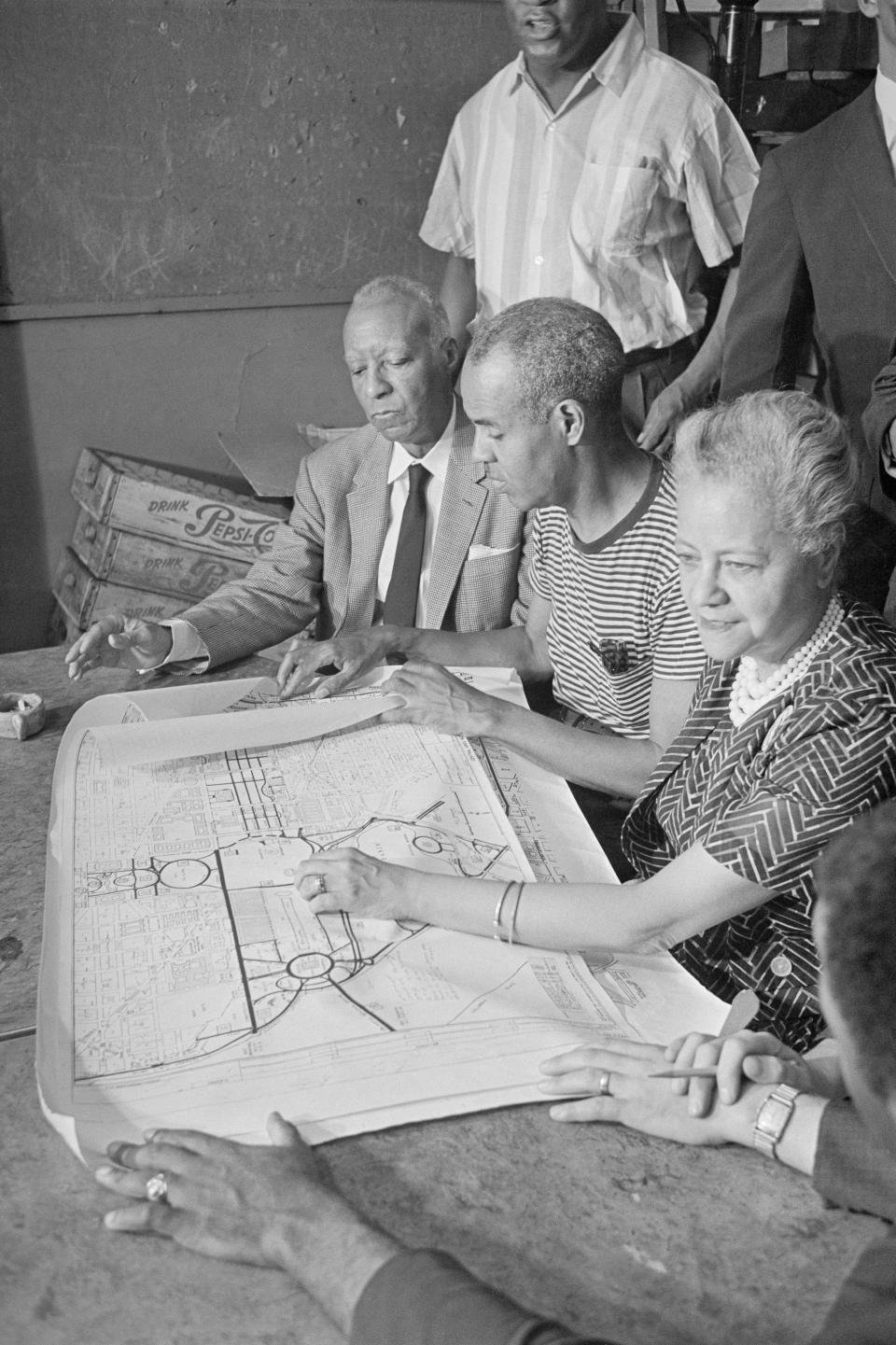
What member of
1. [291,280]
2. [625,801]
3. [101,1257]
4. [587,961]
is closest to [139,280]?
[291,280]

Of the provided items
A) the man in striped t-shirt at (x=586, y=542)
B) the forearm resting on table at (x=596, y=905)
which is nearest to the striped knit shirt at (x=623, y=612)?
the man in striped t-shirt at (x=586, y=542)

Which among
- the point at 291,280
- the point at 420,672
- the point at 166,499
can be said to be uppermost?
the point at 291,280

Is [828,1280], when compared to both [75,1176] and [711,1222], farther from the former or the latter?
[75,1176]

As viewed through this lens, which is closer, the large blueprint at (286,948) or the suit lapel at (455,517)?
the large blueprint at (286,948)

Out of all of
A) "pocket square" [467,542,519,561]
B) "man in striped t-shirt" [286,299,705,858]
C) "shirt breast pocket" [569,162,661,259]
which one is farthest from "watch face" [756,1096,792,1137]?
"shirt breast pocket" [569,162,661,259]

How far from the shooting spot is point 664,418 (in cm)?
279

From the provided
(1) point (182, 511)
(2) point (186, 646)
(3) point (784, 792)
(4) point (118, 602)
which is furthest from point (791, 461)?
(4) point (118, 602)

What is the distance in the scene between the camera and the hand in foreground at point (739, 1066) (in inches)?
44.8

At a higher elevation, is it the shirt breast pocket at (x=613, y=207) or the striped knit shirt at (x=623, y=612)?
the shirt breast pocket at (x=613, y=207)

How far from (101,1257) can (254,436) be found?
337 cm

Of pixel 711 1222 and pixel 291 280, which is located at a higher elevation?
pixel 291 280

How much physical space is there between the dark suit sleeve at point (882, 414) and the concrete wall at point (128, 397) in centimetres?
251

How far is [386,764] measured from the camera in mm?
1768

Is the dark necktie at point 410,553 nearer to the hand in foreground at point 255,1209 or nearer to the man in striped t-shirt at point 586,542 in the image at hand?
the man in striped t-shirt at point 586,542
